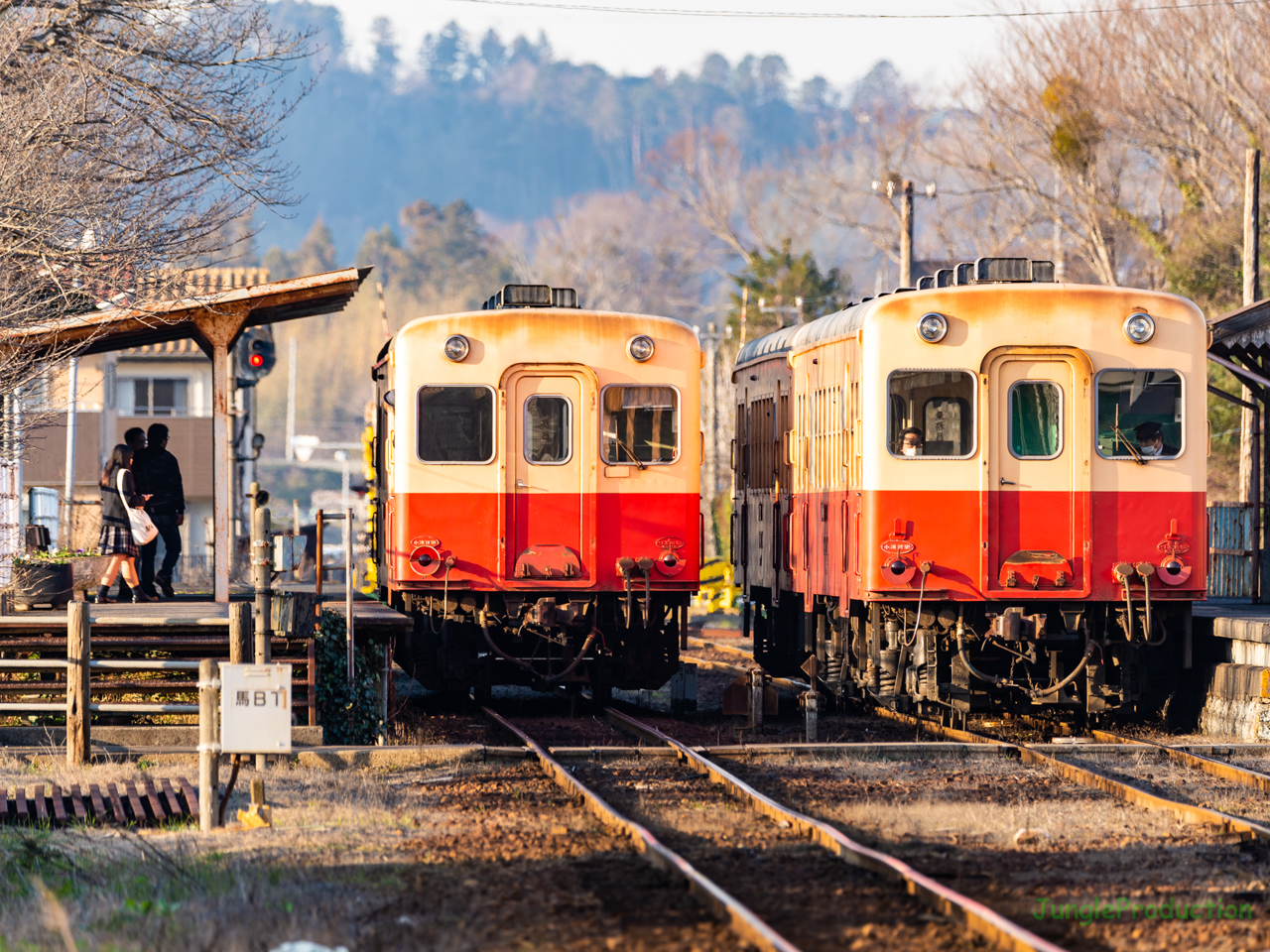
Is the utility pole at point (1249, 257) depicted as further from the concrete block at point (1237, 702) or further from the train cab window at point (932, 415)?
the train cab window at point (932, 415)

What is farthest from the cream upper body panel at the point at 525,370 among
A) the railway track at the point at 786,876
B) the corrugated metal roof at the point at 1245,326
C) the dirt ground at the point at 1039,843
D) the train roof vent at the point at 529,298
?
the corrugated metal roof at the point at 1245,326

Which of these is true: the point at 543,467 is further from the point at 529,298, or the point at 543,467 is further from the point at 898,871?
the point at 898,871

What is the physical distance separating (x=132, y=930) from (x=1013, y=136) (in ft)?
133

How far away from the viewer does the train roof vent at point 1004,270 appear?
562 inches

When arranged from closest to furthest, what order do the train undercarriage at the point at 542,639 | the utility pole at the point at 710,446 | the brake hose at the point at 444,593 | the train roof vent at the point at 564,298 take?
the brake hose at the point at 444,593 < the train undercarriage at the point at 542,639 < the train roof vent at the point at 564,298 < the utility pole at the point at 710,446

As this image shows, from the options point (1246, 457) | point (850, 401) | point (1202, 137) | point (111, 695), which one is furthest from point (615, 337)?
point (1202, 137)

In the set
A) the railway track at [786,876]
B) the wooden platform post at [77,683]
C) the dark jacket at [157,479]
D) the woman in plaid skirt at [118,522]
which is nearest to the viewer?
the railway track at [786,876]

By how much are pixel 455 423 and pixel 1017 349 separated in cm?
470

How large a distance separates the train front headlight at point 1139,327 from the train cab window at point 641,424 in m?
3.81

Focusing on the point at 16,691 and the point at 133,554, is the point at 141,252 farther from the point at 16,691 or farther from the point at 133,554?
the point at 16,691

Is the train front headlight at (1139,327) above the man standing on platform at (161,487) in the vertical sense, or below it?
above

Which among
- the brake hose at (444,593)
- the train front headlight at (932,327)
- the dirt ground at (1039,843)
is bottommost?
the dirt ground at (1039,843)

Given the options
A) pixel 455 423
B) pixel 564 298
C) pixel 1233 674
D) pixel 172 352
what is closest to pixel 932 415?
pixel 1233 674

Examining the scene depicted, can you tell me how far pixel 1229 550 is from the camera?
2347 cm
